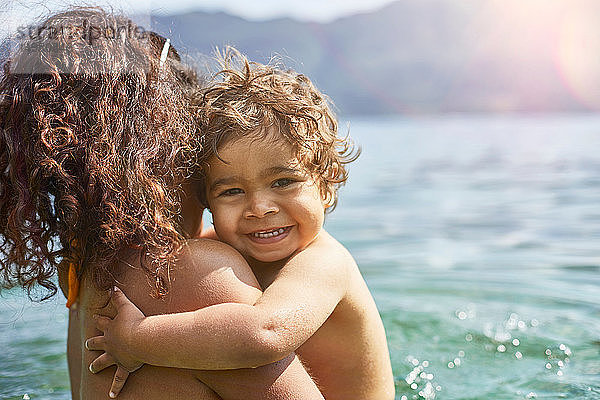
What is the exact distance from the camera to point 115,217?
1.85m

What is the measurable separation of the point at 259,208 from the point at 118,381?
21.9 inches

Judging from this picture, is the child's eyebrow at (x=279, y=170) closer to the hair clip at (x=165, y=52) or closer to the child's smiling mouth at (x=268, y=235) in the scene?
the child's smiling mouth at (x=268, y=235)

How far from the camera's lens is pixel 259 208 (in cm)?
206

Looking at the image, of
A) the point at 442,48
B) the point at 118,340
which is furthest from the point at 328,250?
the point at 442,48

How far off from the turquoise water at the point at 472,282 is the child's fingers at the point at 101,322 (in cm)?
38

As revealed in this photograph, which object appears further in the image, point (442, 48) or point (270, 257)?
point (442, 48)

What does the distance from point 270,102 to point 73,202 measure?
23.6 inches

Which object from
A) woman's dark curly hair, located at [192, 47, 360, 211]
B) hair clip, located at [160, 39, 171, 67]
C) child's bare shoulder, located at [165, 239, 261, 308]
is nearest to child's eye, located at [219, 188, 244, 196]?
woman's dark curly hair, located at [192, 47, 360, 211]

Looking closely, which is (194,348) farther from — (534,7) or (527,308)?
(534,7)

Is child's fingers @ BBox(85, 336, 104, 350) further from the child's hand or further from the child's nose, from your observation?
the child's nose

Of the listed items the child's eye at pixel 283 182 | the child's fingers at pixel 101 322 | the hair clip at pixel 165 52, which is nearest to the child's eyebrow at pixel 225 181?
the child's eye at pixel 283 182

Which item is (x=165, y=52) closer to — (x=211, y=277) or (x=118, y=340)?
(x=211, y=277)

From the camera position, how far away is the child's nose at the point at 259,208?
2.06m

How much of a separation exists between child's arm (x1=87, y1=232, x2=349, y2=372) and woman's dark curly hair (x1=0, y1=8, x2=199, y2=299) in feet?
0.37
